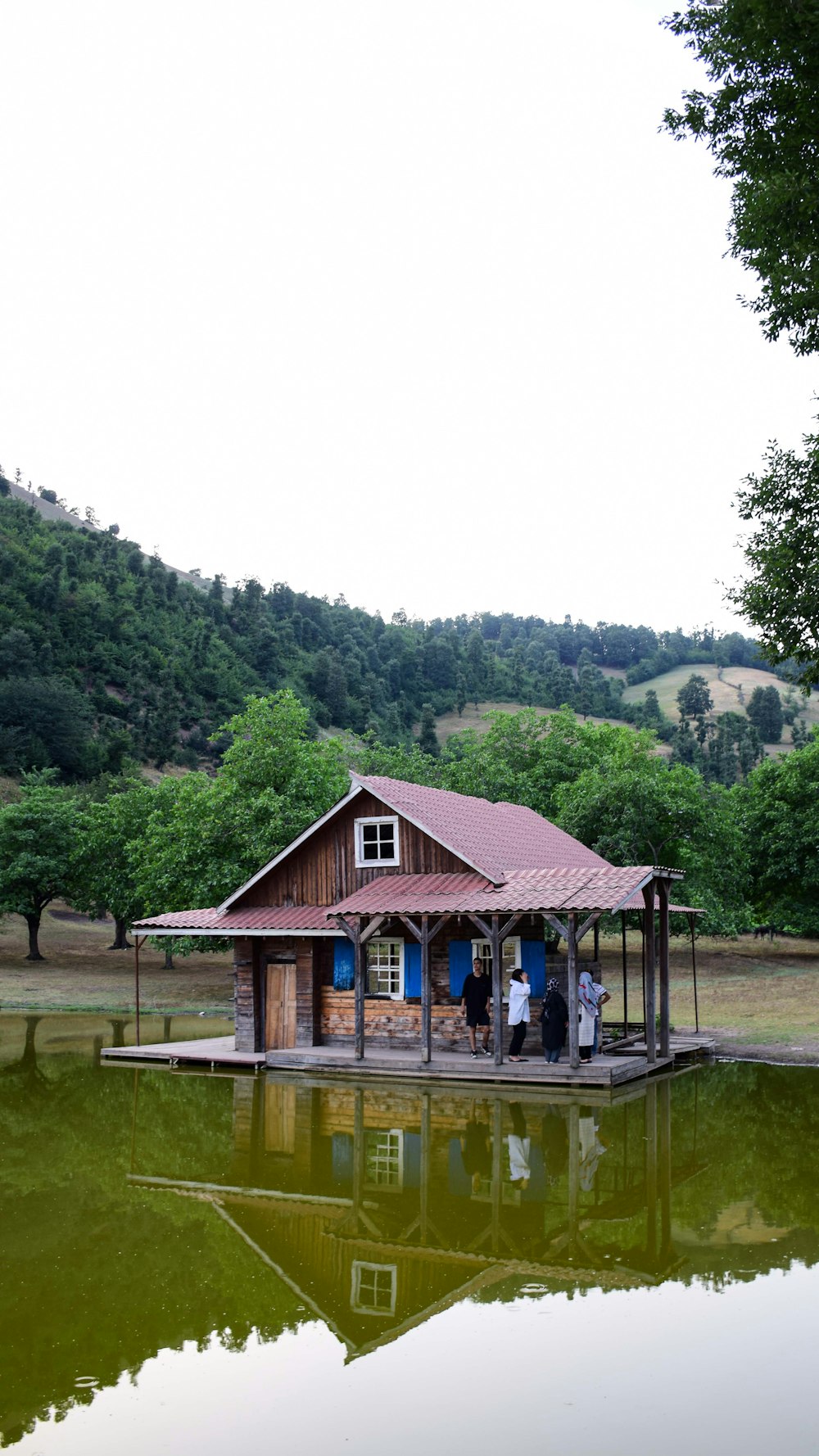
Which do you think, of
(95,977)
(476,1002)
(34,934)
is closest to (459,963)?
(476,1002)

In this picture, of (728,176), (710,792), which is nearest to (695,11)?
(728,176)

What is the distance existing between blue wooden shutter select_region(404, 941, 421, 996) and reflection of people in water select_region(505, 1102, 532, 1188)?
574 centimetres

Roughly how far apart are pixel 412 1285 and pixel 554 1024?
38.0 feet

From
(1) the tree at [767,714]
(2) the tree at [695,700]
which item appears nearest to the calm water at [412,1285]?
(1) the tree at [767,714]

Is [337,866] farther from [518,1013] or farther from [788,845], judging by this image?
[788,845]

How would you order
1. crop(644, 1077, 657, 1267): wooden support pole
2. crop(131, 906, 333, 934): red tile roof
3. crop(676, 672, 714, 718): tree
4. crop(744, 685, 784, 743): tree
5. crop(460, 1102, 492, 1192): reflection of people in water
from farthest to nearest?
crop(676, 672, 714, 718): tree
crop(744, 685, 784, 743): tree
crop(131, 906, 333, 934): red tile roof
crop(460, 1102, 492, 1192): reflection of people in water
crop(644, 1077, 657, 1267): wooden support pole

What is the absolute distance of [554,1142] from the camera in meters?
14.3

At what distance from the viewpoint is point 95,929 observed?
56125 mm

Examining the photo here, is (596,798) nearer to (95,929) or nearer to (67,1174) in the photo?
(67,1174)

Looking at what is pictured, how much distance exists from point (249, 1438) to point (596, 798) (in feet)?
103

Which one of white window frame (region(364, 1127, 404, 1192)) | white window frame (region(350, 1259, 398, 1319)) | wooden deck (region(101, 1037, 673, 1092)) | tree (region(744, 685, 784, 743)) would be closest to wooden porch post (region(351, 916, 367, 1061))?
wooden deck (region(101, 1037, 673, 1092))

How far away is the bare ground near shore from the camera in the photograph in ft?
83.1

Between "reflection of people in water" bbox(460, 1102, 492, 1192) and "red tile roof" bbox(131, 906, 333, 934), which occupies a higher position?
"red tile roof" bbox(131, 906, 333, 934)

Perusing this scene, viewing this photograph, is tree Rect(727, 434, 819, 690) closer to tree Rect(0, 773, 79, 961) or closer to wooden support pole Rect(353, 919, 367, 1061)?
wooden support pole Rect(353, 919, 367, 1061)
